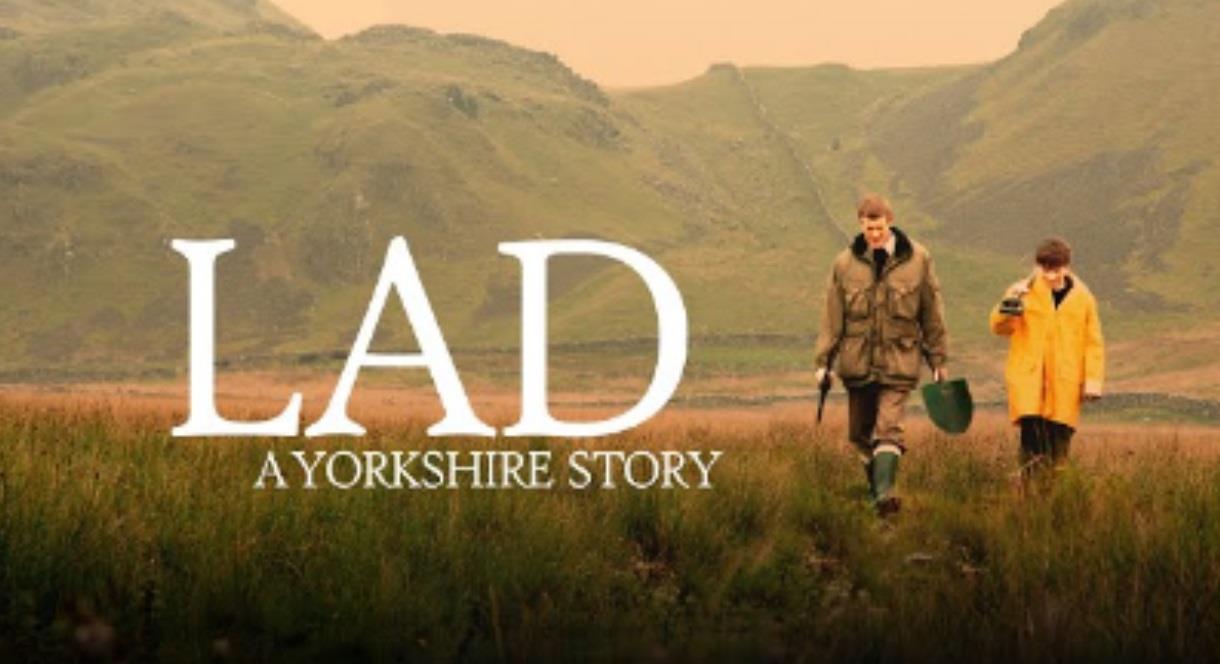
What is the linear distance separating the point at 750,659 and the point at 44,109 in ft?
424

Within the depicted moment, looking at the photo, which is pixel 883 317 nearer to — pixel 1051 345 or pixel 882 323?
pixel 882 323

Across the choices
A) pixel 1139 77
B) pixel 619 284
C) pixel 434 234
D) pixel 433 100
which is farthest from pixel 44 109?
pixel 1139 77

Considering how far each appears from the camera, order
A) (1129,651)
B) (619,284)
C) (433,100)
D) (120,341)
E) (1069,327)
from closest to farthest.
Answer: (1129,651) < (1069,327) < (120,341) < (619,284) < (433,100)

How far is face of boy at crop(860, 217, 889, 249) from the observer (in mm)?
9914

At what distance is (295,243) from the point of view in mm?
97812

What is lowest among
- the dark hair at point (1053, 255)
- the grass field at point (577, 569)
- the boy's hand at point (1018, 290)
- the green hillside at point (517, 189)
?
the grass field at point (577, 569)

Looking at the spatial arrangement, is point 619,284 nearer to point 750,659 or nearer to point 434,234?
point 434,234

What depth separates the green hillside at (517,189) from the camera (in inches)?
3243

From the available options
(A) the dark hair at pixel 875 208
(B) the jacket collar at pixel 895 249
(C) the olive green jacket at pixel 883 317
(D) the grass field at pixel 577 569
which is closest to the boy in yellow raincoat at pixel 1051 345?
(C) the olive green jacket at pixel 883 317

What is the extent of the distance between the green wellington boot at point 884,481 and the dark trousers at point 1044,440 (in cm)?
113

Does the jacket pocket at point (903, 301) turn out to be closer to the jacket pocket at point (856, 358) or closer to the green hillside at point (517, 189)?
the jacket pocket at point (856, 358)

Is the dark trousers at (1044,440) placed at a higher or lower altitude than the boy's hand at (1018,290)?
lower

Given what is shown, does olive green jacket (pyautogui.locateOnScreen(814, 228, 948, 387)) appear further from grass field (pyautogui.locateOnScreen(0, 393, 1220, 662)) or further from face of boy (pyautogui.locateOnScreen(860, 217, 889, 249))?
grass field (pyautogui.locateOnScreen(0, 393, 1220, 662))

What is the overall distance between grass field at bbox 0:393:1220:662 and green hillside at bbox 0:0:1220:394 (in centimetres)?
4891
